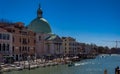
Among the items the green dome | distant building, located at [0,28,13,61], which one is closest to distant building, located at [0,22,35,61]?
distant building, located at [0,28,13,61]

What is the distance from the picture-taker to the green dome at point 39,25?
334 ft

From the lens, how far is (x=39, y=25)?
4018 inches

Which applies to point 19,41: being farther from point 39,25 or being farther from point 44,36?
point 44,36

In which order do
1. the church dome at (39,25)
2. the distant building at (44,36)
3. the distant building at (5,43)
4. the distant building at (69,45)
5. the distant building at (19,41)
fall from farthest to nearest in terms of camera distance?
the distant building at (69,45) → the church dome at (39,25) → the distant building at (44,36) → the distant building at (19,41) → the distant building at (5,43)

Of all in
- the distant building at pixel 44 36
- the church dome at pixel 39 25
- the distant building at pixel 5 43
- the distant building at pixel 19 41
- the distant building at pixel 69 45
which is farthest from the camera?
the distant building at pixel 69 45

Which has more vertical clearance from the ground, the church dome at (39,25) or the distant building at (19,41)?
the church dome at (39,25)

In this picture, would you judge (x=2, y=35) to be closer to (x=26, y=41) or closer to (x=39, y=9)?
(x=26, y=41)

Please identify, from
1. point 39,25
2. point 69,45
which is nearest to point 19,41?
point 39,25

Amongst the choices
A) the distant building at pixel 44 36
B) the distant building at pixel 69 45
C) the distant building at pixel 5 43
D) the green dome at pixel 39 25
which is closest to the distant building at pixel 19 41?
the distant building at pixel 5 43

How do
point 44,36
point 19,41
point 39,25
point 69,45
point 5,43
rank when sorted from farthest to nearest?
1. point 69,45
2. point 44,36
3. point 39,25
4. point 19,41
5. point 5,43

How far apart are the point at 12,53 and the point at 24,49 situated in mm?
8044

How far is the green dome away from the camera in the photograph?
10181cm

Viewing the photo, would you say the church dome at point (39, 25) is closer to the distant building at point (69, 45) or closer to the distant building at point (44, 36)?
the distant building at point (44, 36)

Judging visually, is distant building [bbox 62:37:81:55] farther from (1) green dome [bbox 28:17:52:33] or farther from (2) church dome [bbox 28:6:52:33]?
(1) green dome [bbox 28:17:52:33]
